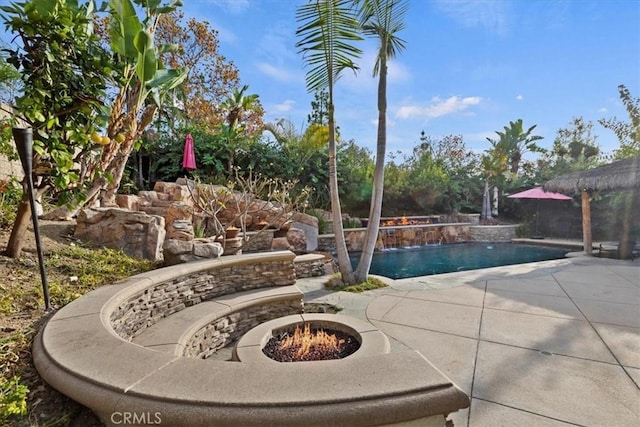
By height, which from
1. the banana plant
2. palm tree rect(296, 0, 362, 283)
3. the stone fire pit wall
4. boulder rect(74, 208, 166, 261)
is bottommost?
the stone fire pit wall

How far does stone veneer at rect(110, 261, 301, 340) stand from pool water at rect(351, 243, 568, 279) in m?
4.62

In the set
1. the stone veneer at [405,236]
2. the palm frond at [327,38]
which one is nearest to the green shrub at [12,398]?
the palm frond at [327,38]

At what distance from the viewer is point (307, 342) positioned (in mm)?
2820

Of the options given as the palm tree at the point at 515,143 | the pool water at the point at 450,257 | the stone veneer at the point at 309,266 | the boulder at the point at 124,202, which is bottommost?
the pool water at the point at 450,257

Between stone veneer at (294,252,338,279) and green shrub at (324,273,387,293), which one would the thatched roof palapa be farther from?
stone veneer at (294,252,338,279)

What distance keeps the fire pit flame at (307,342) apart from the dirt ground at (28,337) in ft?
5.30

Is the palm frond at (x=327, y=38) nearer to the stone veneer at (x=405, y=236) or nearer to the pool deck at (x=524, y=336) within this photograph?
the pool deck at (x=524, y=336)

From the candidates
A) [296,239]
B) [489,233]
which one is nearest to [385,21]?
[296,239]

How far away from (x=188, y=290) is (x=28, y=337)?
66.6 inches

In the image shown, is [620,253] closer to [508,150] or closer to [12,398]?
[12,398]

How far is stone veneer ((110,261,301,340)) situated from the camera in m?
2.85

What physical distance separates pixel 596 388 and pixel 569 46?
6.98m

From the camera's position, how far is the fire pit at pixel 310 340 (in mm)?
2633

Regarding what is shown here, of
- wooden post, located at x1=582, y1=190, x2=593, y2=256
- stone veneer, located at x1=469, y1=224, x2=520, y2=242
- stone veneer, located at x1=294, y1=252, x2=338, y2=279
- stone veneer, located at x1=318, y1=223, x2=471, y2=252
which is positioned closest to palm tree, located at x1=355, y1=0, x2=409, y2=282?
stone veneer, located at x1=294, y1=252, x2=338, y2=279
